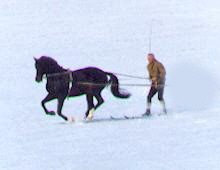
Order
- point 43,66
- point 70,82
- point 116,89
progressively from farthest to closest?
point 116,89, point 70,82, point 43,66

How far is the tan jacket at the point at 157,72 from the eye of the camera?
1361 cm

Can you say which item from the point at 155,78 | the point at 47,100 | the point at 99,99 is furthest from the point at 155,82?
the point at 47,100

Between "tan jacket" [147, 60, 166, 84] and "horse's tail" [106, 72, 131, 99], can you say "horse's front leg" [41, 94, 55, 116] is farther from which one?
"tan jacket" [147, 60, 166, 84]

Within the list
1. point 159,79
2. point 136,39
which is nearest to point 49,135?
point 159,79

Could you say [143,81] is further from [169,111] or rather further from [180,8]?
[180,8]

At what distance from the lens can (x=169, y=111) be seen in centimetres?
1405

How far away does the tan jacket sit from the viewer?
536 inches

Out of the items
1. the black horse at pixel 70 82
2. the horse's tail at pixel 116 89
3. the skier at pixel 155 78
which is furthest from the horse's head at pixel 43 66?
the skier at pixel 155 78

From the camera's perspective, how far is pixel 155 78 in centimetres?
1370

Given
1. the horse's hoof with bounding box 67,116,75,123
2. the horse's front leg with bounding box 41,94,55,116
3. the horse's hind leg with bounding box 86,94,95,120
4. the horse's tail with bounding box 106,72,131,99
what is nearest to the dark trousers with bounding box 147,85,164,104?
the horse's tail with bounding box 106,72,131,99

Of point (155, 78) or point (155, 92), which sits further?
point (155, 92)

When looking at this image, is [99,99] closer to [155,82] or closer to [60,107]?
[60,107]

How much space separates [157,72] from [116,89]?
71 cm

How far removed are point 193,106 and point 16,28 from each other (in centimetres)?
532
